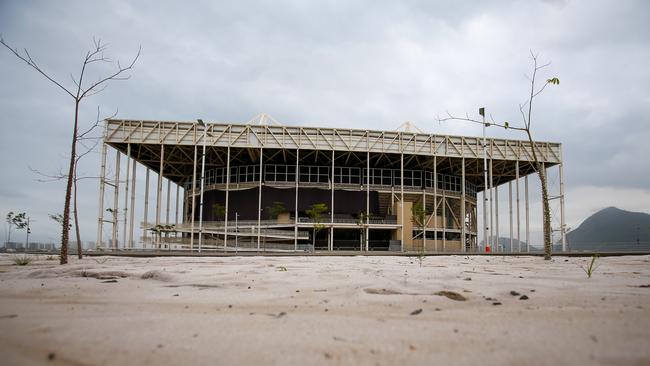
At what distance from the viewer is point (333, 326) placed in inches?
84.0

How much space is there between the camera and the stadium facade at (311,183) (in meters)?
41.6

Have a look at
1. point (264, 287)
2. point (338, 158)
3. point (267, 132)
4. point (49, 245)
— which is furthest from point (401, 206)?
point (264, 287)

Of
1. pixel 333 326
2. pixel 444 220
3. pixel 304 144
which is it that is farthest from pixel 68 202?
pixel 444 220

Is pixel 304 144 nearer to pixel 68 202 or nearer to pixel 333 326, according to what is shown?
pixel 68 202

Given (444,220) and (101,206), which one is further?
(444,220)

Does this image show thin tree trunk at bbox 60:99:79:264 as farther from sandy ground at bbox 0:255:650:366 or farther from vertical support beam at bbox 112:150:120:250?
vertical support beam at bbox 112:150:120:250

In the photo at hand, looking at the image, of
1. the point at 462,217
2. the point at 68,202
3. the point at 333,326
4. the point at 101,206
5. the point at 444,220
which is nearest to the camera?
the point at 333,326

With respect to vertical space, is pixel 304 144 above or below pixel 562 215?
above

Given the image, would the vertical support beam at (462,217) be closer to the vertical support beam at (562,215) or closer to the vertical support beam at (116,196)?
the vertical support beam at (562,215)

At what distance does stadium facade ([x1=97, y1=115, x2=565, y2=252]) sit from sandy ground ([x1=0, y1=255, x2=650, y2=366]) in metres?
37.0

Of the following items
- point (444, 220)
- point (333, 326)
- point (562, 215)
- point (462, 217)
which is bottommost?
point (333, 326)

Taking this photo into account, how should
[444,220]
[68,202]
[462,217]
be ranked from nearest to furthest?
[68,202] → [444,220] → [462,217]

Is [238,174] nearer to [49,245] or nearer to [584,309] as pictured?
Answer: [49,245]

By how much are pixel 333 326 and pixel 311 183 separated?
47.5m
